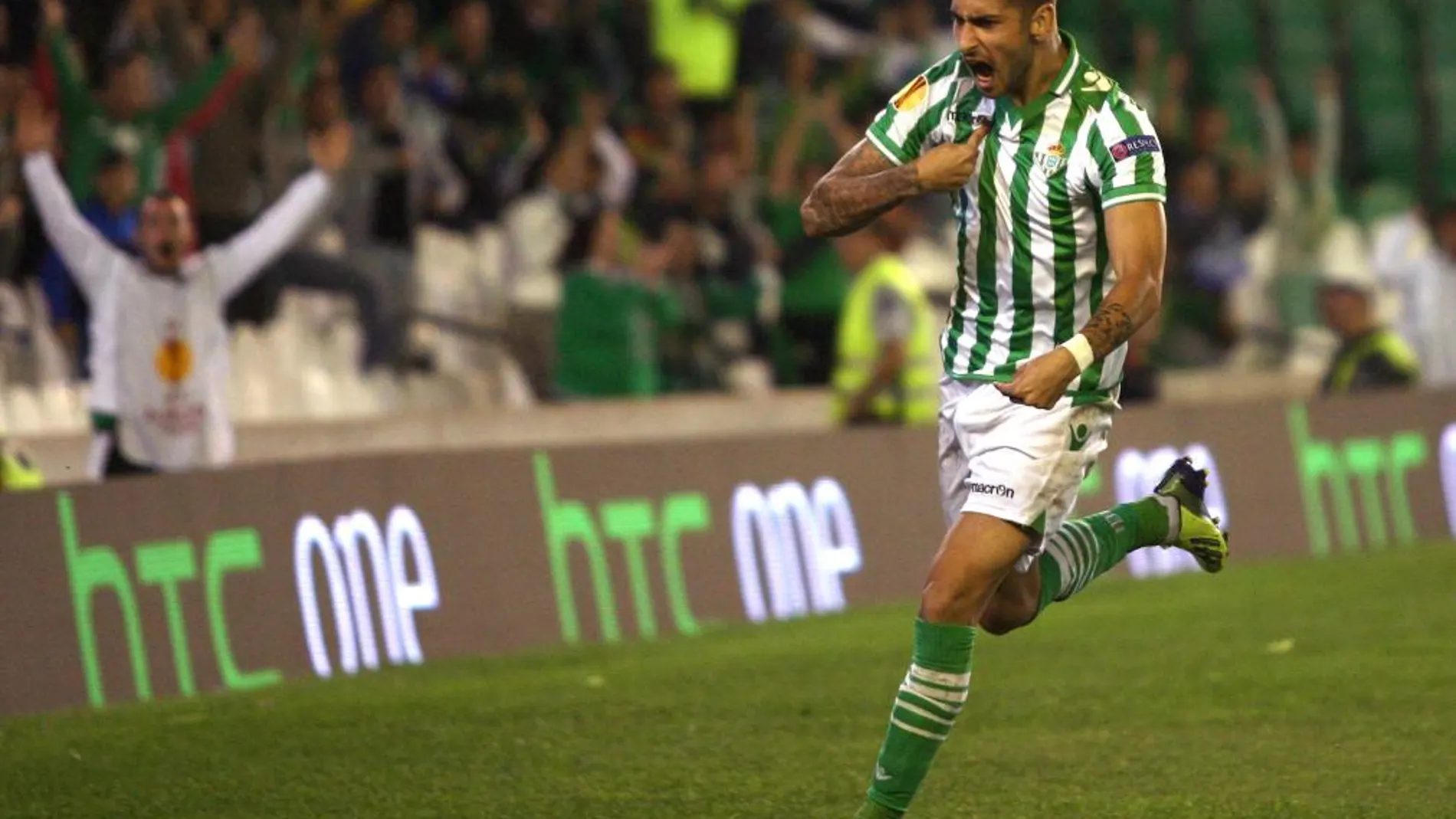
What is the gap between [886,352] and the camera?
14.1 m

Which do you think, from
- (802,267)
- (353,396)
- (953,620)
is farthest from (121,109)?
(953,620)

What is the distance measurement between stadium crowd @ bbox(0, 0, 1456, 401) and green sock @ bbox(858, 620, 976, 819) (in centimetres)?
707

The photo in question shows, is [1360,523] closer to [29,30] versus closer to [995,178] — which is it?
[29,30]

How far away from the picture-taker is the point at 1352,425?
655 inches

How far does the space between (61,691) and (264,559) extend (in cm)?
117

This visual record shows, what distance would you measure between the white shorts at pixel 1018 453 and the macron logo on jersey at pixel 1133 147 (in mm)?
675

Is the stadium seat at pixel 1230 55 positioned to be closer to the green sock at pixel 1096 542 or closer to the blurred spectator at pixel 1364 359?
the blurred spectator at pixel 1364 359

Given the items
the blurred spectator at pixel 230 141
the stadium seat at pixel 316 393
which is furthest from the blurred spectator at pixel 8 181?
the stadium seat at pixel 316 393

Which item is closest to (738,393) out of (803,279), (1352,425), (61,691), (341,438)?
(803,279)

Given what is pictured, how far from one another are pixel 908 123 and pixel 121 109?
6756mm

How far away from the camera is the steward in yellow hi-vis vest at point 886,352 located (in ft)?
46.1

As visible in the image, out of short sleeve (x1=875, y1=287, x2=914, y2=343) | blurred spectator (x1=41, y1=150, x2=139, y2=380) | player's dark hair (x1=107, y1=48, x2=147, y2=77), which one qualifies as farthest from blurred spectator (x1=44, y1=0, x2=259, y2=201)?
short sleeve (x1=875, y1=287, x2=914, y2=343)

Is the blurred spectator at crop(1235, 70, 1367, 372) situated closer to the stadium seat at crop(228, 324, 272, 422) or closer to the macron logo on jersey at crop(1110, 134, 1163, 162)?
the stadium seat at crop(228, 324, 272, 422)

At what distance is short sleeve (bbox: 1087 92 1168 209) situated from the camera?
6.30m
